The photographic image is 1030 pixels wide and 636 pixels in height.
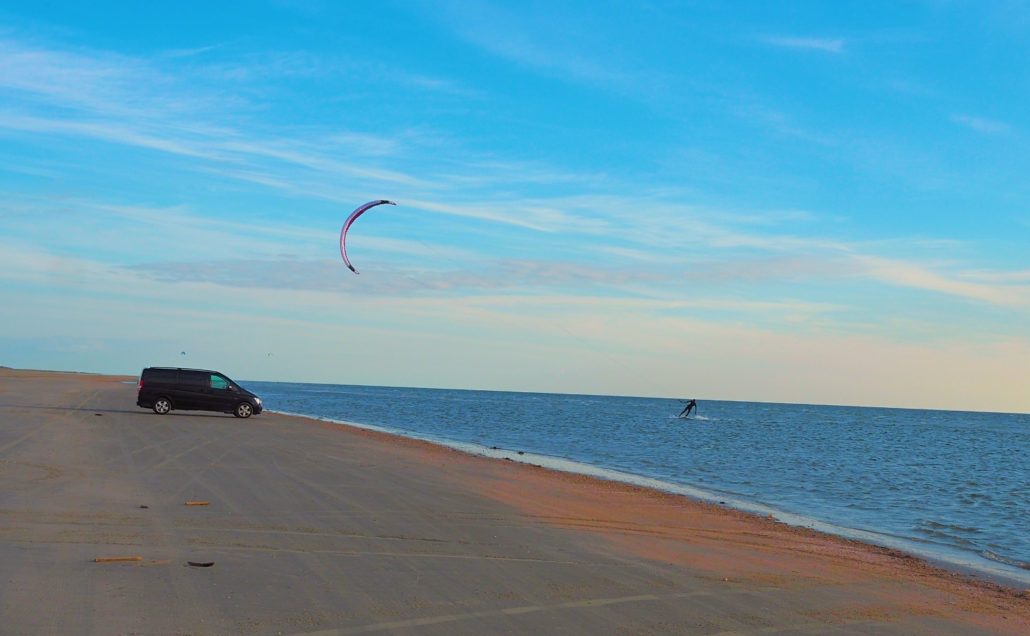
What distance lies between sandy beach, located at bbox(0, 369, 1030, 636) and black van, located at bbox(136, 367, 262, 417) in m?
19.5

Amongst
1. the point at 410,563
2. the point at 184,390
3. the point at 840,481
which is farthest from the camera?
the point at 184,390

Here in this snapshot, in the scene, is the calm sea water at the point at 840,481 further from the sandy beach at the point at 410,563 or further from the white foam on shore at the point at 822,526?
the sandy beach at the point at 410,563

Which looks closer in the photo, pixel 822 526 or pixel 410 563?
pixel 410 563

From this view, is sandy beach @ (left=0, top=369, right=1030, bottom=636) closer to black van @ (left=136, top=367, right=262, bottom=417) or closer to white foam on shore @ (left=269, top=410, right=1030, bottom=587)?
white foam on shore @ (left=269, top=410, right=1030, bottom=587)

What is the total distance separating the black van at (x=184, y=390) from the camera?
39.2 meters

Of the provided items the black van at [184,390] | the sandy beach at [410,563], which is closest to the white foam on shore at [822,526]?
the sandy beach at [410,563]

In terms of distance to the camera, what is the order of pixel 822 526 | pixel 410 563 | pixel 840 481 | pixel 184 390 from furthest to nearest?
pixel 184 390 → pixel 840 481 → pixel 822 526 → pixel 410 563

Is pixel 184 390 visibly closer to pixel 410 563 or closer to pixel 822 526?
pixel 822 526

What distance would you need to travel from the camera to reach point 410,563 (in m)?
10.3

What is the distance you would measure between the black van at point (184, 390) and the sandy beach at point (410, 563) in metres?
19.5

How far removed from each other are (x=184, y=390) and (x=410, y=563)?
106 ft

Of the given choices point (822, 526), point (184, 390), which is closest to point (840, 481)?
point (822, 526)

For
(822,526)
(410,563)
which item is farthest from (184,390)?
(410,563)

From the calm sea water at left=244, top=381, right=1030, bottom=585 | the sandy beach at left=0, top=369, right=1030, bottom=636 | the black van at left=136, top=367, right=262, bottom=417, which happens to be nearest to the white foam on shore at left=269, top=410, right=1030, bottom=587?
the calm sea water at left=244, top=381, right=1030, bottom=585
